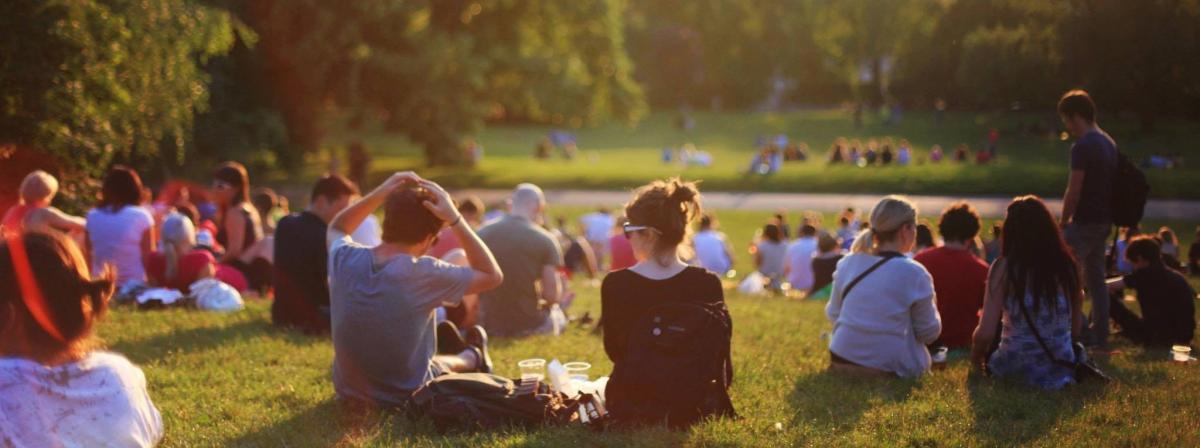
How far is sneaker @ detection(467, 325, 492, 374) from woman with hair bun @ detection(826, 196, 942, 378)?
2.41m

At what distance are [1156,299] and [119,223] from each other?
9.36 metres

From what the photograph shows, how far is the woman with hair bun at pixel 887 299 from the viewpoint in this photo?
676cm

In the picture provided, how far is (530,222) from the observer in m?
9.46

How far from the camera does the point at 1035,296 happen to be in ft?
21.9

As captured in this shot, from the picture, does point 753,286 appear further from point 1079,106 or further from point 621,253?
point 1079,106

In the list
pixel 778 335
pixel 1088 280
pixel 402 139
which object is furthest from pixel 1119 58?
pixel 402 139

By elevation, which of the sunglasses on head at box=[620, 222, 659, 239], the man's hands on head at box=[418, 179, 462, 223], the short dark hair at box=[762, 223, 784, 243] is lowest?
the short dark hair at box=[762, 223, 784, 243]

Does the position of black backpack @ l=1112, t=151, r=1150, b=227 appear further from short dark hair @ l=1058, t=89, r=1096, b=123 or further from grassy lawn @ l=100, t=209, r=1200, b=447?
grassy lawn @ l=100, t=209, r=1200, b=447

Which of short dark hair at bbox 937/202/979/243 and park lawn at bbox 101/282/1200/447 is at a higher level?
short dark hair at bbox 937/202/979/243

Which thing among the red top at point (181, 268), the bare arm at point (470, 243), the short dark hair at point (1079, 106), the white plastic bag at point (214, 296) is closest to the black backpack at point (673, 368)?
the bare arm at point (470, 243)

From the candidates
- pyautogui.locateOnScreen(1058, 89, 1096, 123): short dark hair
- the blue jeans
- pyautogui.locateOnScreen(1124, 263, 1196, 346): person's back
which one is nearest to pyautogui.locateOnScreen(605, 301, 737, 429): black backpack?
the blue jeans

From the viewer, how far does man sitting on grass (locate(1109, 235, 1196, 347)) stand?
8.36m

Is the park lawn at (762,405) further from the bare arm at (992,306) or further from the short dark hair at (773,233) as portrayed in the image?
the short dark hair at (773,233)

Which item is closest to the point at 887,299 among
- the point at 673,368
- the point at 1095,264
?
the point at 673,368
